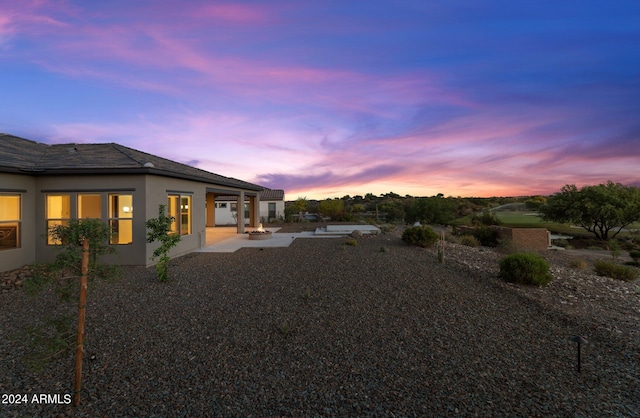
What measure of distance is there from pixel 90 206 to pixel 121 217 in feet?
3.70

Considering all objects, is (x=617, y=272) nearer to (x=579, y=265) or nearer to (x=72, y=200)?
(x=579, y=265)

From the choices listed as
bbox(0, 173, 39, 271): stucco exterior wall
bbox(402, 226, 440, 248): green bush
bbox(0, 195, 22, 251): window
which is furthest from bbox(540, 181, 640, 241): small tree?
bbox(0, 195, 22, 251): window

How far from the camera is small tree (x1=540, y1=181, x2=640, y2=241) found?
2075 centimetres

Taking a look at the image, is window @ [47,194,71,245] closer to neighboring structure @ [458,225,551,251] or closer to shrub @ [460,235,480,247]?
shrub @ [460,235,480,247]

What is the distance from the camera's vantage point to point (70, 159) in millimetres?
10656

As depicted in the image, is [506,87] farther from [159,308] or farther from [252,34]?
[159,308]

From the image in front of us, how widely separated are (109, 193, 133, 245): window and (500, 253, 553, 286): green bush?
11.7 m

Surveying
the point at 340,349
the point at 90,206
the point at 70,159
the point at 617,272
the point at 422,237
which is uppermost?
the point at 70,159

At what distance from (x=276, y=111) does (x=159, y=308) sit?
13366 millimetres

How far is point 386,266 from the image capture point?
9.43m

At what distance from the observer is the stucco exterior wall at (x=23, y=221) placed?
878cm

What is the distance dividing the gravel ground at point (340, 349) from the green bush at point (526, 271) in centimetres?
31

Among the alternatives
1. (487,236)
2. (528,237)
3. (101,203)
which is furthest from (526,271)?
(101,203)

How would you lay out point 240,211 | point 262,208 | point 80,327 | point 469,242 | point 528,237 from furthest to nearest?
1. point 262,208
2. point 240,211
3. point 528,237
4. point 469,242
5. point 80,327
